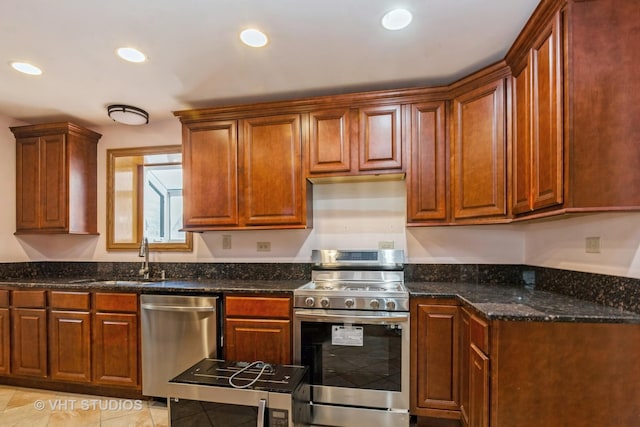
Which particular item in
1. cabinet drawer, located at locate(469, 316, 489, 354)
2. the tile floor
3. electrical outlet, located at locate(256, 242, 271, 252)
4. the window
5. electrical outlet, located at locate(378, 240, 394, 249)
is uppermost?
the window

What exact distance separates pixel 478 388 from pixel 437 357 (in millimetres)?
417

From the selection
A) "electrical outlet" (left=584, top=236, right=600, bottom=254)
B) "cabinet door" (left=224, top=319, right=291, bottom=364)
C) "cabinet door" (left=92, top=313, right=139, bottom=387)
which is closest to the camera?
"electrical outlet" (left=584, top=236, right=600, bottom=254)

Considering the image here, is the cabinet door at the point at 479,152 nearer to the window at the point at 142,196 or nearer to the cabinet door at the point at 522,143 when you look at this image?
the cabinet door at the point at 522,143

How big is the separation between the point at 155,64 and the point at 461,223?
239 cm

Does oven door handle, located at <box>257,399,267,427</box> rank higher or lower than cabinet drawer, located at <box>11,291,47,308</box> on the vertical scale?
lower

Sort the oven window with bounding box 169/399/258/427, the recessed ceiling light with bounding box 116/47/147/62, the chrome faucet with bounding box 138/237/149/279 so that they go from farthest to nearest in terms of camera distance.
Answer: the chrome faucet with bounding box 138/237/149/279
the recessed ceiling light with bounding box 116/47/147/62
the oven window with bounding box 169/399/258/427

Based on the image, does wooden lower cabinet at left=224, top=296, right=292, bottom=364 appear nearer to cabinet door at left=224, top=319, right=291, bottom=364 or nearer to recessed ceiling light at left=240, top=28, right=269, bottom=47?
cabinet door at left=224, top=319, right=291, bottom=364

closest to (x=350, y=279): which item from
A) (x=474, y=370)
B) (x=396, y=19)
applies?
(x=474, y=370)

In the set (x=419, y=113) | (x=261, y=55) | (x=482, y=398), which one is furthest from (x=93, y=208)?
(x=482, y=398)

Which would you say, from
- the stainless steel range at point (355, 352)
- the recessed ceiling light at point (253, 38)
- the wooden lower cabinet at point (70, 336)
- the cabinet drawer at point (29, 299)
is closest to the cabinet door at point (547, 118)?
the stainless steel range at point (355, 352)

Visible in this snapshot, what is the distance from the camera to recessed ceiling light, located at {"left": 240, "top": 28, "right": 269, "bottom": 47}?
181 centimetres

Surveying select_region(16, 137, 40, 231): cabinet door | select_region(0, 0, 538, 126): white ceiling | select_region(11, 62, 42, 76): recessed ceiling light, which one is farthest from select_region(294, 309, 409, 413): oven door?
select_region(16, 137, 40, 231): cabinet door

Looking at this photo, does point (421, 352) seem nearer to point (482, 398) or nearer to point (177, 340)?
point (482, 398)

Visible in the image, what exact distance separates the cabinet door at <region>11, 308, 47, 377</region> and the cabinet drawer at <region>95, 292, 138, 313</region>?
0.54 metres
